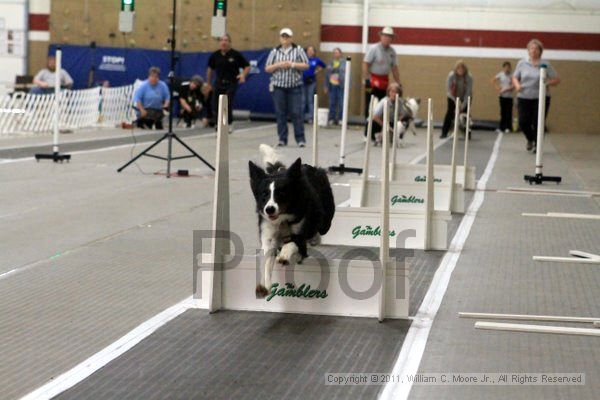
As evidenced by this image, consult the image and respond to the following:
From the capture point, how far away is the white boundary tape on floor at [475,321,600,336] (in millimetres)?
5758

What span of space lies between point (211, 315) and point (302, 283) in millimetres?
549

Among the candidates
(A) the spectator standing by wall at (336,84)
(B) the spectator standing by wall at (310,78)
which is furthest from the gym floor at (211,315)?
(A) the spectator standing by wall at (336,84)

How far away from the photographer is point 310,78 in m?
27.3

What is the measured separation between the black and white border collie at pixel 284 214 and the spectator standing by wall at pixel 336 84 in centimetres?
2109

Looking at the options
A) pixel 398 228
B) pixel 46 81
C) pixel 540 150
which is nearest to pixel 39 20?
pixel 46 81

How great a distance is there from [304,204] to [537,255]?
2.85 metres

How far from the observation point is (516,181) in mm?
14781

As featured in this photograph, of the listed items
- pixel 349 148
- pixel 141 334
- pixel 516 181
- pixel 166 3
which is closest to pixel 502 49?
pixel 166 3

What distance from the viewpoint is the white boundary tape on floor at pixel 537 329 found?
18.9 feet

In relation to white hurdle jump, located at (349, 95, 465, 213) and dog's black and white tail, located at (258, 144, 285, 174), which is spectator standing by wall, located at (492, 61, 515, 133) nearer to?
white hurdle jump, located at (349, 95, 465, 213)

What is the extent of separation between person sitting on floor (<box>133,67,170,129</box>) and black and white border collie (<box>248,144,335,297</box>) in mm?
17402

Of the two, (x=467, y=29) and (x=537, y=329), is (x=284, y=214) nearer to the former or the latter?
(x=537, y=329)

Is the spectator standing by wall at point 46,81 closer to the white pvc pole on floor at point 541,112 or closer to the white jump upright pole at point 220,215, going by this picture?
the white pvc pole on floor at point 541,112

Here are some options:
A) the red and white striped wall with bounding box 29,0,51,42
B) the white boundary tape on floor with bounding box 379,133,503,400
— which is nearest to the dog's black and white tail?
the white boundary tape on floor with bounding box 379,133,503,400
